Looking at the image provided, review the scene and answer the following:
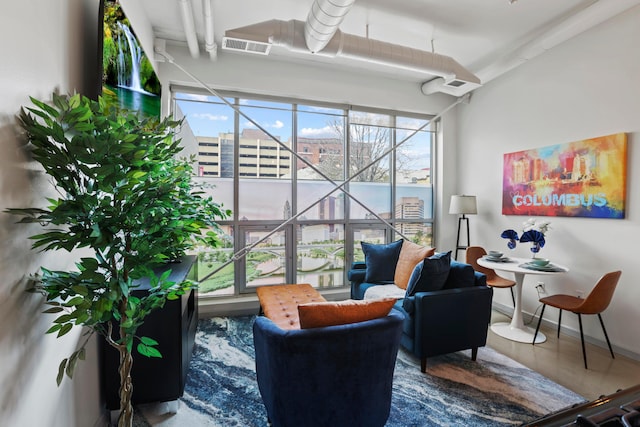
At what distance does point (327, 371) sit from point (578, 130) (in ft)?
12.5

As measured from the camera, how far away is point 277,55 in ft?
13.0

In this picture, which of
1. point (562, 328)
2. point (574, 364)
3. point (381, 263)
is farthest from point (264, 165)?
point (562, 328)

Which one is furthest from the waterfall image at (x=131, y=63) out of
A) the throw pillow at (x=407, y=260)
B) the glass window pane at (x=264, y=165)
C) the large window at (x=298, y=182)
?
the throw pillow at (x=407, y=260)

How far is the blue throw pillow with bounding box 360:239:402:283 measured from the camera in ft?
11.9

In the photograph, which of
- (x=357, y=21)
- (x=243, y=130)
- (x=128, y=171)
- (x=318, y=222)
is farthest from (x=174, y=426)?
(x=357, y=21)

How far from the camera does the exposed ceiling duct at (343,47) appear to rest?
110 inches

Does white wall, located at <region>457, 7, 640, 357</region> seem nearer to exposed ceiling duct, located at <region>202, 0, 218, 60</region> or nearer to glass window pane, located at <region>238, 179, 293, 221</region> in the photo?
glass window pane, located at <region>238, 179, 293, 221</region>

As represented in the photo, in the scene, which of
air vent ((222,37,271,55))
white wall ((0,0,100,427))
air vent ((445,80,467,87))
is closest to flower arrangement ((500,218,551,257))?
air vent ((445,80,467,87))

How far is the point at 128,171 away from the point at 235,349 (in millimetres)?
2394

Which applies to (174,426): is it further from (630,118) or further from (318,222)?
(630,118)

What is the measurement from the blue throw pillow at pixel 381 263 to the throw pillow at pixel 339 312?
1894 millimetres

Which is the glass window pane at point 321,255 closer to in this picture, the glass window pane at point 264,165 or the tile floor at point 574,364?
the glass window pane at point 264,165

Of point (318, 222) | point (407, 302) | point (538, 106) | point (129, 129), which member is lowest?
point (407, 302)

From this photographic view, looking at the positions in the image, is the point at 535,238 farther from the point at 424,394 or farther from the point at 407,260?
the point at 424,394
